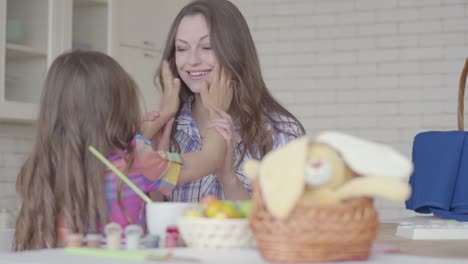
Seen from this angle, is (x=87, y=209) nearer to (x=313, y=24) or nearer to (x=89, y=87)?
(x=89, y=87)

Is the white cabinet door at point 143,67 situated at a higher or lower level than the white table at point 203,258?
higher

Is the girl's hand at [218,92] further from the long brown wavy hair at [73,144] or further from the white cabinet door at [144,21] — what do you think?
the white cabinet door at [144,21]

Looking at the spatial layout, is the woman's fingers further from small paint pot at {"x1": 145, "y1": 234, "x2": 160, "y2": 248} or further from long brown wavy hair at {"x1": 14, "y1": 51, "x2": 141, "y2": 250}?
small paint pot at {"x1": 145, "y1": 234, "x2": 160, "y2": 248}

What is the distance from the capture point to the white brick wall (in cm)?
526

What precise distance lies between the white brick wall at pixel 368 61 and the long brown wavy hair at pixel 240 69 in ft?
8.83

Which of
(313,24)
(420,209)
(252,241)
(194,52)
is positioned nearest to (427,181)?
(420,209)

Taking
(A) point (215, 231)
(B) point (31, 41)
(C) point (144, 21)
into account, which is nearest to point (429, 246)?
(A) point (215, 231)

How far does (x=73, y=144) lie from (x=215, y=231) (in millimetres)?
619

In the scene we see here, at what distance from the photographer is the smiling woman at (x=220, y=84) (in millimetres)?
2641

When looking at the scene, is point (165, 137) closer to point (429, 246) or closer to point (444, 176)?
point (444, 176)

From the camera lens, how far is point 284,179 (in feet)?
3.98

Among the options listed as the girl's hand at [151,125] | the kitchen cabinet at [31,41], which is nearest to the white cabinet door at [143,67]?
the kitchen cabinet at [31,41]

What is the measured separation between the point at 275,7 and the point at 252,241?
442 cm

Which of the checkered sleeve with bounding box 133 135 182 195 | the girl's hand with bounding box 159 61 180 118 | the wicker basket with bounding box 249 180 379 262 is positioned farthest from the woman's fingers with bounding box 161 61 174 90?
the wicker basket with bounding box 249 180 379 262
